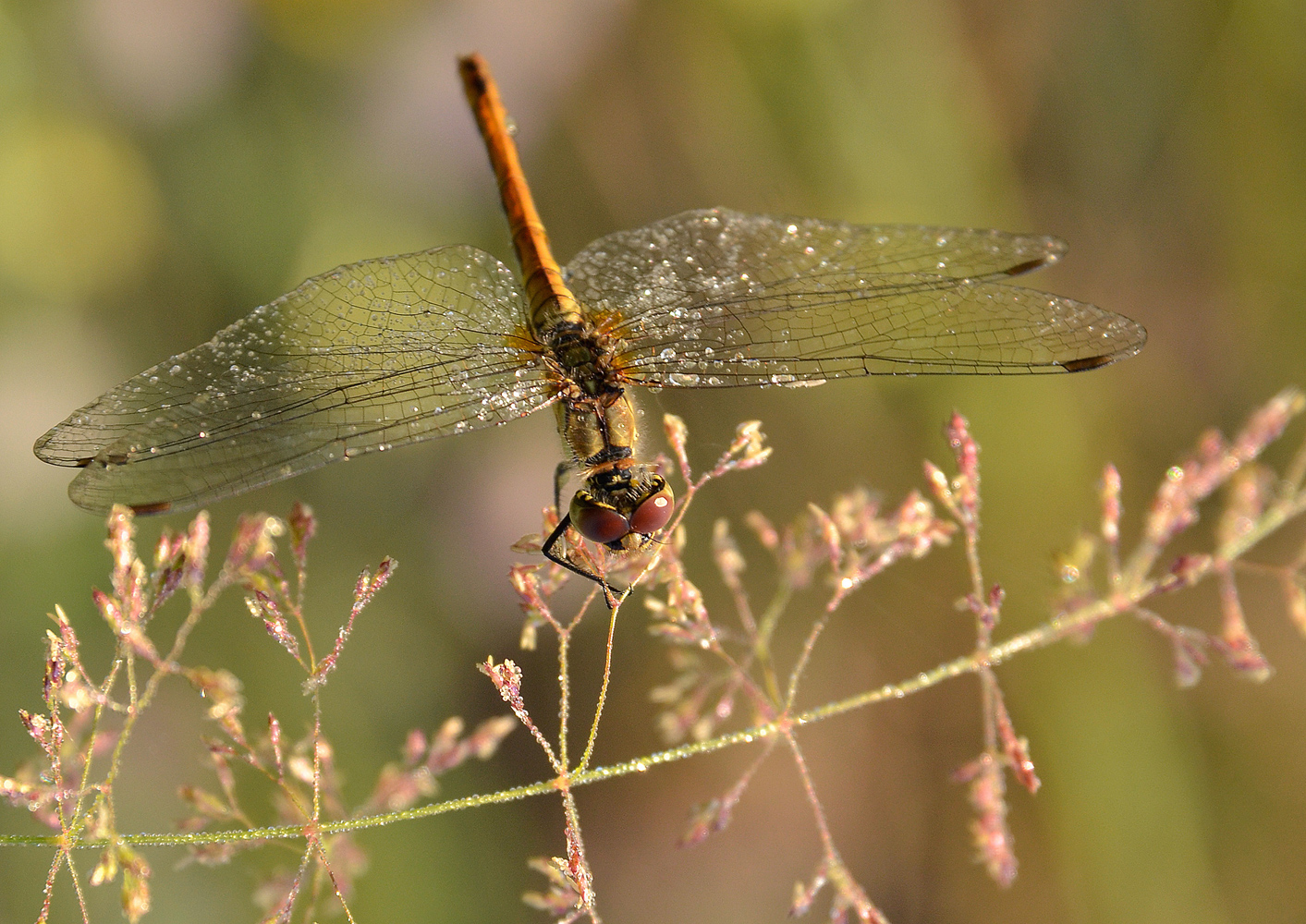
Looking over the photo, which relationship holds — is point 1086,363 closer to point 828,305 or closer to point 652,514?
point 828,305

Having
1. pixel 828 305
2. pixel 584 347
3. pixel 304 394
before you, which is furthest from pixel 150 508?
pixel 828 305

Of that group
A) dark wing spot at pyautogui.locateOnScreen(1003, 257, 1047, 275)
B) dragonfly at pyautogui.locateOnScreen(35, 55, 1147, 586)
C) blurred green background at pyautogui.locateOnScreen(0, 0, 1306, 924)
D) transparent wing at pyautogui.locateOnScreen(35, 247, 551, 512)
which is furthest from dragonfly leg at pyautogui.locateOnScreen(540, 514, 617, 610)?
dark wing spot at pyautogui.locateOnScreen(1003, 257, 1047, 275)

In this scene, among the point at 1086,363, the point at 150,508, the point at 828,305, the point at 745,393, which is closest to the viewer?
the point at 150,508

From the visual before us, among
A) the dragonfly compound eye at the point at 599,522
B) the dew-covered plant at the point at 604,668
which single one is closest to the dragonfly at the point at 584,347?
the dragonfly compound eye at the point at 599,522

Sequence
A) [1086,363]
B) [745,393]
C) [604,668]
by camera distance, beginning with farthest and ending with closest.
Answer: [745,393] → [1086,363] → [604,668]

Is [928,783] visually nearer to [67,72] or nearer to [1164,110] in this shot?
[1164,110]

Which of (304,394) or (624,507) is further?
(304,394)

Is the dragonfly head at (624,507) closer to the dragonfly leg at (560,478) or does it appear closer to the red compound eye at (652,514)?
the red compound eye at (652,514)
